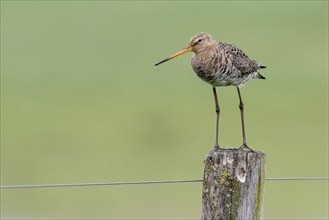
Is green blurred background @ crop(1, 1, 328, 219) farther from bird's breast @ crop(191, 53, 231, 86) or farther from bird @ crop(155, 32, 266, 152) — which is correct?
bird's breast @ crop(191, 53, 231, 86)

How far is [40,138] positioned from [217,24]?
14.5 metres

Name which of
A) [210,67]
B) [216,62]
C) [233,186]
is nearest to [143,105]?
[216,62]

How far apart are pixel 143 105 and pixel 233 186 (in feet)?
60.2

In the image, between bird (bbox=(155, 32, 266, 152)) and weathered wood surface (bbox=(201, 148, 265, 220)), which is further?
bird (bbox=(155, 32, 266, 152))

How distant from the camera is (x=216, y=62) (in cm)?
1064

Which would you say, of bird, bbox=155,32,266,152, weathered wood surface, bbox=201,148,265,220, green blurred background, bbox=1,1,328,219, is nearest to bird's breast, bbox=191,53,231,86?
bird, bbox=155,32,266,152

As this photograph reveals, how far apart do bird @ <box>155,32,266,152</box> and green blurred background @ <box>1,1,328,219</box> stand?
650 cm

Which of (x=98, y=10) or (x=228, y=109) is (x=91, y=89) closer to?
(x=228, y=109)

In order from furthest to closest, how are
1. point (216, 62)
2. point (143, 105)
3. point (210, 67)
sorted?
point (143, 105) < point (216, 62) < point (210, 67)

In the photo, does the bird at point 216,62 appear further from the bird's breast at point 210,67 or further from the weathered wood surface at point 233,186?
the weathered wood surface at point 233,186

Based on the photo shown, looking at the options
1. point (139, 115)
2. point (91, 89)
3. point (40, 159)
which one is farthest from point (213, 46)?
point (91, 89)

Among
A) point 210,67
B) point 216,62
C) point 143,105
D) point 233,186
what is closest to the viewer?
point 233,186

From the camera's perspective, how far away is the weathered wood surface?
26.2 ft

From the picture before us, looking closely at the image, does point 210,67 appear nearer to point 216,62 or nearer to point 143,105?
point 216,62
